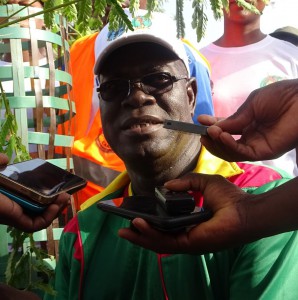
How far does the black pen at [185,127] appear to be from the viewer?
58.2 inches

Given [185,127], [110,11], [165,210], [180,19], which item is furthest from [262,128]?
[180,19]

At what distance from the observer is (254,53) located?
3.41 metres

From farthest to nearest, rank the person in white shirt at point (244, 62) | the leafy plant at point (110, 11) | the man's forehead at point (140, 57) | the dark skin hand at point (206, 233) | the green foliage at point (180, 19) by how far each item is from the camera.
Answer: the person in white shirt at point (244, 62) < the man's forehead at point (140, 57) < the green foliage at point (180, 19) < the leafy plant at point (110, 11) < the dark skin hand at point (206, 233)

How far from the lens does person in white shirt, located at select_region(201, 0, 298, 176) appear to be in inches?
128

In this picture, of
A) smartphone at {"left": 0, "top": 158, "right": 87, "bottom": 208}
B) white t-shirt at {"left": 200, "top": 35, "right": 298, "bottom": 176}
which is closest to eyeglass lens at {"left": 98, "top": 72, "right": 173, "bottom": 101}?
smartphone at {"left": 0, "top": 158, "right": 87, "bottom": 208}

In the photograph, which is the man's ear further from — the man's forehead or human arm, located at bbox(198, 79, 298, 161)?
human arm, located at bbox(198, 79, 298, 161)

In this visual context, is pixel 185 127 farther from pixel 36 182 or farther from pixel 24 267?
pixel 24 267

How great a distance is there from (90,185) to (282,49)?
1229 mm

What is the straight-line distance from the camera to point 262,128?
153 cm

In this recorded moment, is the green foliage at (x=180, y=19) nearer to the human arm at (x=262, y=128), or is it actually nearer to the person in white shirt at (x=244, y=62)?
the human arm at (x=262, y=128)

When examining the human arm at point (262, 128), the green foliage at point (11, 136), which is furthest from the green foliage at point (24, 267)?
the human arm at point (262, 128)

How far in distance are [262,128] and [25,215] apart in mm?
617

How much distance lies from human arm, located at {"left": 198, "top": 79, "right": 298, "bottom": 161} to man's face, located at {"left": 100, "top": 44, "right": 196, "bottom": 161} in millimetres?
629

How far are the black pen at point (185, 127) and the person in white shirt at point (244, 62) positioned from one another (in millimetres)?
1607
